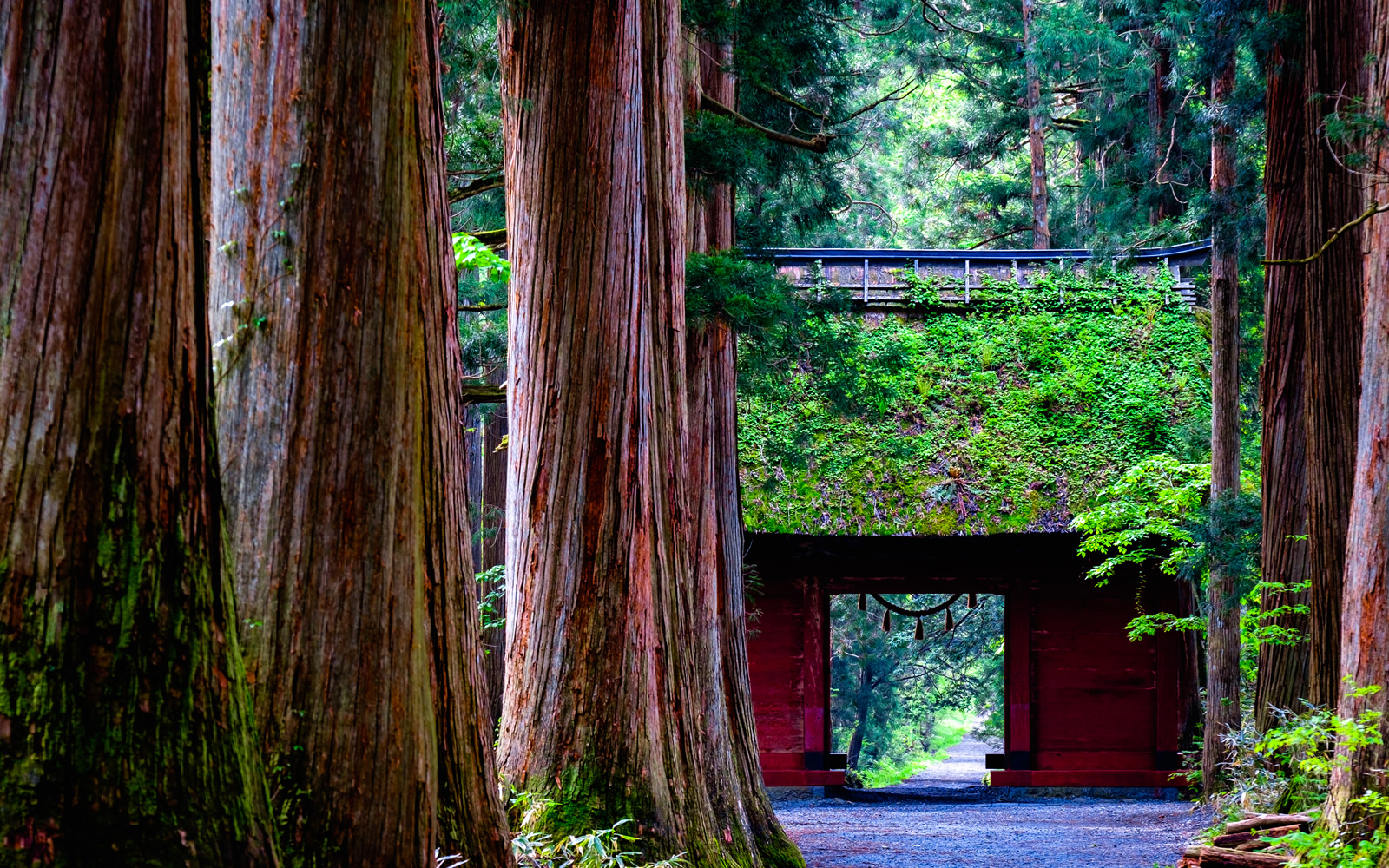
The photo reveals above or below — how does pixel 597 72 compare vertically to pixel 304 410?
above

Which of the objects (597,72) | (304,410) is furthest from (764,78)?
(304,410)

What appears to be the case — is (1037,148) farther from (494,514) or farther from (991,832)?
(991,832)

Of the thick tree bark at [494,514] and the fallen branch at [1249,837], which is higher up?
the thick tree bark at [494,514]

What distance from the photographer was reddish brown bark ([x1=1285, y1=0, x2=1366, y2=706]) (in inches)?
301

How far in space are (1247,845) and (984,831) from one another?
5671 millimetres

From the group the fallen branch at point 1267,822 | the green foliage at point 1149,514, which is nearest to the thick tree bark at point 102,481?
the fallen branch at point 1267,822

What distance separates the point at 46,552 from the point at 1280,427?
964cm

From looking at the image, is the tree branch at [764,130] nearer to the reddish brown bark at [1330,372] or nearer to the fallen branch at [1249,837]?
the reddish brown bark at [1330,372]

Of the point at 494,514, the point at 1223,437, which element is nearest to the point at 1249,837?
the point at 1223,437

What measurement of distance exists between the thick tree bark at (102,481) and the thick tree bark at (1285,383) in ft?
29.7

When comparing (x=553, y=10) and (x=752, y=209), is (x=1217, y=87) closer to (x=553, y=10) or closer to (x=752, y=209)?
(x=752, y=209)

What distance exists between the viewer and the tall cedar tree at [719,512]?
8.10m

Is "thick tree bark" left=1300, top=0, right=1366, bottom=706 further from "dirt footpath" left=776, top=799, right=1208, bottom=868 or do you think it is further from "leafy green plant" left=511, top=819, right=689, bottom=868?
"leafy green plant" left=511, top=819, right=689, bottom=868

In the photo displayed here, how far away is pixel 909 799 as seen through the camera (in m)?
16.3
